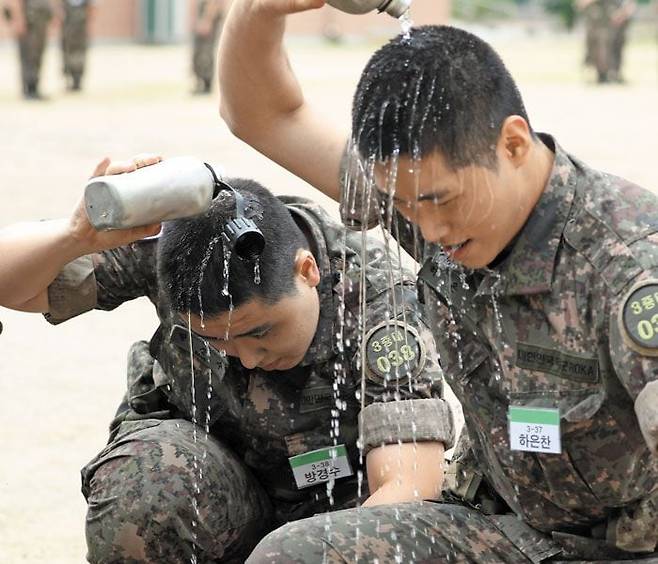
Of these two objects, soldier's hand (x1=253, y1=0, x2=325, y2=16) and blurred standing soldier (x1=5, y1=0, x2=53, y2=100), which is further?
blurred standing soldier (x1=5, y1=0, x2=53, y2=100)

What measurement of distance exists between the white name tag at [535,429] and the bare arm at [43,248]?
95 centimetres

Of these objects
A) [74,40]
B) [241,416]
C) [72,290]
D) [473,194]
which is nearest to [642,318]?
[473,194]

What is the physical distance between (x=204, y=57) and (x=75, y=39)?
6.21 ft

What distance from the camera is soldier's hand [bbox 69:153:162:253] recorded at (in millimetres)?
3525

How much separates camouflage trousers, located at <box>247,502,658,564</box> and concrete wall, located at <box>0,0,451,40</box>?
2840cm

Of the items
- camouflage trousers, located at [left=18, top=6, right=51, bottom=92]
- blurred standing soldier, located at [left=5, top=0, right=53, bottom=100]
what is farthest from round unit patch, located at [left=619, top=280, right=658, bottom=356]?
camouflage trousers, located at [left=18, top=6, right=51, bottom=92]

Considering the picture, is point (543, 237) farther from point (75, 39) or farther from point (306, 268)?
point (75, 39)

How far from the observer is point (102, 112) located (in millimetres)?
18125

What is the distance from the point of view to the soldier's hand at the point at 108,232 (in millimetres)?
3525

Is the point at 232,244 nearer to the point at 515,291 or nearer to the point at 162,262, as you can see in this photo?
the point at 162,262

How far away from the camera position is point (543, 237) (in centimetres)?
331

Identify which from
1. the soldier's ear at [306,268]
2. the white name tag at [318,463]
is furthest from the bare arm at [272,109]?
the white name tag at [318,463]

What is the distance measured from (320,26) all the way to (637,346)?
32.7m

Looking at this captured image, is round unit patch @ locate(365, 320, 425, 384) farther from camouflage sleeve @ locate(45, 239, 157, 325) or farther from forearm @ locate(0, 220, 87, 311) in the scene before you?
forearm @ locate(0, 220, 87, 311)
